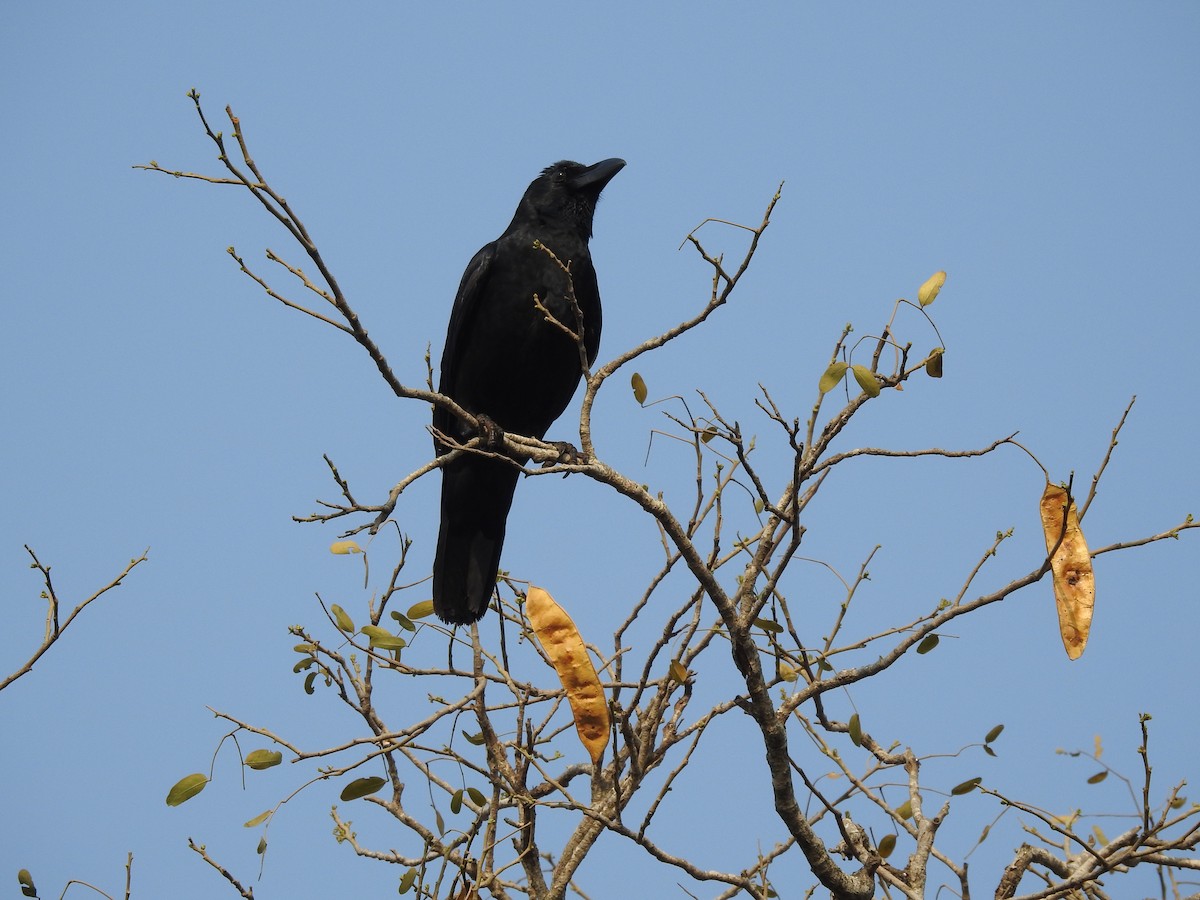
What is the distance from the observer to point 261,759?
10.8 feet

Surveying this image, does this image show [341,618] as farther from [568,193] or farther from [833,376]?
[568,193]

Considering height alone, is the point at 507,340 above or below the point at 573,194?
below

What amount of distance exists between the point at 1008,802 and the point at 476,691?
1633 millimetres

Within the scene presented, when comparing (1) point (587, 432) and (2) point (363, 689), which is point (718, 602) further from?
(2) point (363, 689)

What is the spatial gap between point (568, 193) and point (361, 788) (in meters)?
3.47

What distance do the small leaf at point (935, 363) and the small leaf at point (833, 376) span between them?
312 millimetres

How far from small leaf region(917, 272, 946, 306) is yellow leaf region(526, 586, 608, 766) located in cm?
137

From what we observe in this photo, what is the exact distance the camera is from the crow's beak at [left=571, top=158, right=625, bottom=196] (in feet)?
19.2

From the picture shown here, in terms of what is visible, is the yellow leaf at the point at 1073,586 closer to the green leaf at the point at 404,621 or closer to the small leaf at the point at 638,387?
the small leaf at the point at 638,387

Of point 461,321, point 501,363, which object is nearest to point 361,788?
point 501,363

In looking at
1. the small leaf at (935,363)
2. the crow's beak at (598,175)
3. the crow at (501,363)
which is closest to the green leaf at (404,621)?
the crow at (501,363)

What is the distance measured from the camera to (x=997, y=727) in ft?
11.6

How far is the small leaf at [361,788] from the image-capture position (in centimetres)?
335

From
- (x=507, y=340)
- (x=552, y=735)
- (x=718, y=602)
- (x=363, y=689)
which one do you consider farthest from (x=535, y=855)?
(x=507, y=340)
